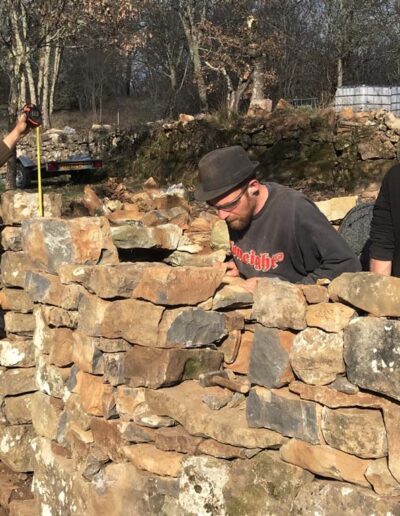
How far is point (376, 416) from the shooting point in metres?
2.24

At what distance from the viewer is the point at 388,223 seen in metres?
3.04

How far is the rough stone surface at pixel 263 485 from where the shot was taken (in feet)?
8.12

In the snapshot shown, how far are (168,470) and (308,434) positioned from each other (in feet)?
2.45

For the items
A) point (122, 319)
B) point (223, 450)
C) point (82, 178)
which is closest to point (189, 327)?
point (122, 319)

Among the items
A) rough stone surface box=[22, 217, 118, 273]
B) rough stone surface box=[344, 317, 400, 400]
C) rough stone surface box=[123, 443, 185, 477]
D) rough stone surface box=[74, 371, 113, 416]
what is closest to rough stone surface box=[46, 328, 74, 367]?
rough stone surface box=[74, 371, 113, 416]

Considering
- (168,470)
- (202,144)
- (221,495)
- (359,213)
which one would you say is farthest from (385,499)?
(202,144)

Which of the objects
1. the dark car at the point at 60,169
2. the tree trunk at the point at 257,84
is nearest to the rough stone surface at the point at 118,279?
the dark car at the point at 60,169

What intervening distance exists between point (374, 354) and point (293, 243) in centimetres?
91

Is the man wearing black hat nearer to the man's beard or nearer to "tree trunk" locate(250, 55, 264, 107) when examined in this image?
the man's beard

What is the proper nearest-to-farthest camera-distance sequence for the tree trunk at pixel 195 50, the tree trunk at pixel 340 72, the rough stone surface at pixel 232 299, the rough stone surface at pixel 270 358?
1. the rough stone surface at pixel 270 358
2. the rough stone surface at pixel 232 299
3. the tree trunk at pixel 195 50
4. the tree trunk at pixel 340 72

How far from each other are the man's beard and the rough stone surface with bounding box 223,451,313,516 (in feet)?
3.60

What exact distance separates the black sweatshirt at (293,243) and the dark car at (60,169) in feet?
35.8

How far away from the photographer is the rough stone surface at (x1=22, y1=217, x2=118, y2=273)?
11.9ft

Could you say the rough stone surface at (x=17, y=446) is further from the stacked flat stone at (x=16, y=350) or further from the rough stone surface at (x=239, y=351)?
the rough stone surface at (x=239, y=351)
